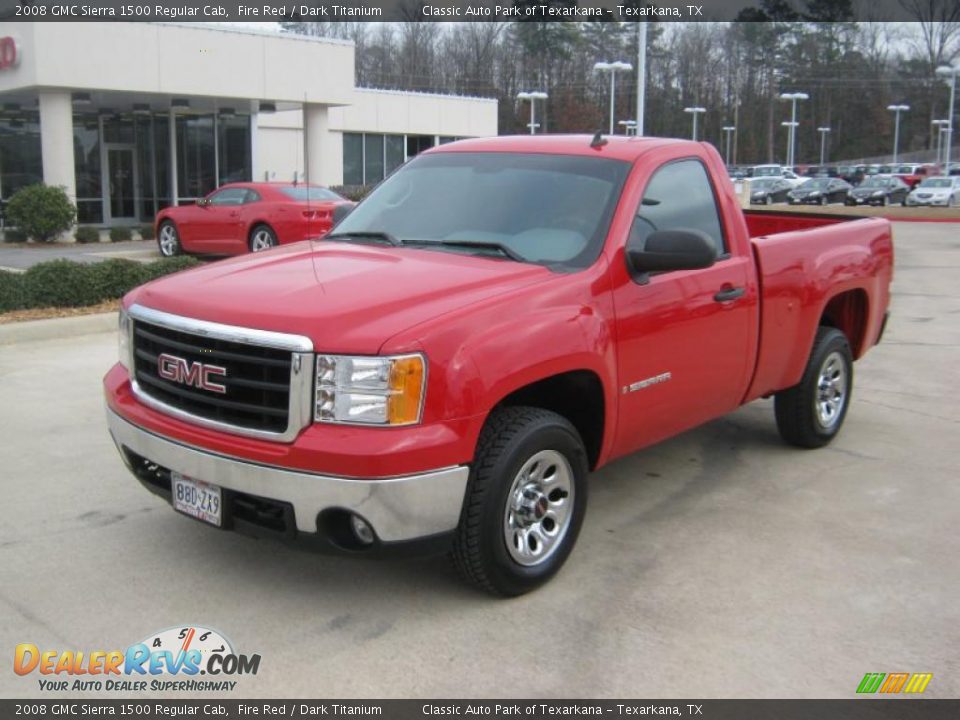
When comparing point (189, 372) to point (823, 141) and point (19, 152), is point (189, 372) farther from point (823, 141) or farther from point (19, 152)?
point (823, 141)

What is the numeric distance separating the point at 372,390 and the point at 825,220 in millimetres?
4838

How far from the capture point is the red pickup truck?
370 cm

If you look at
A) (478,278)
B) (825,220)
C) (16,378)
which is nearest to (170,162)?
(16,378)

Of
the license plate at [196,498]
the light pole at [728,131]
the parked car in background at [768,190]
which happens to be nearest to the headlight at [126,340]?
the license plate at [196,498]

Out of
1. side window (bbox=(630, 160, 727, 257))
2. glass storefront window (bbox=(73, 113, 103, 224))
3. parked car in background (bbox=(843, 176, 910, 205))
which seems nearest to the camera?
side window (bbox=(630, 160, 727, 257))

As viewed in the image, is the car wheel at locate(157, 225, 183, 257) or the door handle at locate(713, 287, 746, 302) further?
the car wheel at locate(157, 225, 183, 257)

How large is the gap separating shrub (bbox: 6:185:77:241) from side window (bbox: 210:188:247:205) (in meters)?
5.28

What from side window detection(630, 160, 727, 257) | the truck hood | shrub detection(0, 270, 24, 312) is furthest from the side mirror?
shrub detection(0, 270, 24, 312)

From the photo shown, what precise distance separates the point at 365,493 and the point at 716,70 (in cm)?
9856

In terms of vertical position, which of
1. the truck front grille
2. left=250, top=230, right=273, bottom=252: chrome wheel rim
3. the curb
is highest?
the truck front grille

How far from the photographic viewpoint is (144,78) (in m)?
22.8

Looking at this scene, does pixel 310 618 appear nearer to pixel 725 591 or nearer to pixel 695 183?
pixel 725 591

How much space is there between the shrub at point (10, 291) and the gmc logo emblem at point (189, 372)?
7.19 meters
